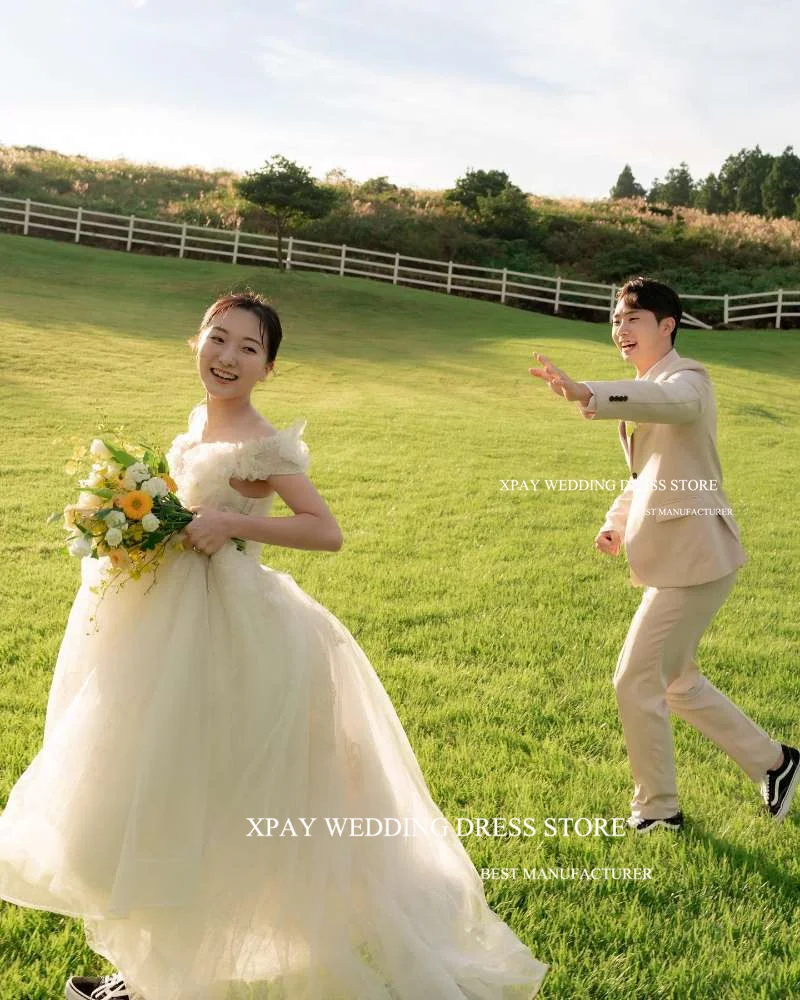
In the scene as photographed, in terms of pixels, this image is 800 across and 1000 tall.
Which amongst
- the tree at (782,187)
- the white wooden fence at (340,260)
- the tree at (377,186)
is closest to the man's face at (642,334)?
the white wooden fence at (340,260)

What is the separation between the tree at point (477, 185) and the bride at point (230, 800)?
3715 centimetres

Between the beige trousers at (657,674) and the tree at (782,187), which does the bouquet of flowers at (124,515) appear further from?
the tree at (782,187)

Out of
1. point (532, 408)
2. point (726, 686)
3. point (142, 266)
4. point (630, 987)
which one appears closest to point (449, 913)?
point (630, 987)

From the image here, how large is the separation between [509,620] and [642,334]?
2.87m

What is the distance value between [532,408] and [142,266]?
17.8 m

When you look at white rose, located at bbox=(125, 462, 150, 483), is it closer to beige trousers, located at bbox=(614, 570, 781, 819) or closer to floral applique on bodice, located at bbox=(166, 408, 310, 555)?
floral applique on bodice, located at bbox=(166, 408, 310, 555)

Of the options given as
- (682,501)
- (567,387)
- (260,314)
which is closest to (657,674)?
(682,501)

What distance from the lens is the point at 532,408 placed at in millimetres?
17516

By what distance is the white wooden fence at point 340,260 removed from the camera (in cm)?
3219

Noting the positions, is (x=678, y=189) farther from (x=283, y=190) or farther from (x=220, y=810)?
(x=220, y=810)

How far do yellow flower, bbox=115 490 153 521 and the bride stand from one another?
0.17 meters

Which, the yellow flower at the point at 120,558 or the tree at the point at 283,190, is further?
the tree at the point at 283,190

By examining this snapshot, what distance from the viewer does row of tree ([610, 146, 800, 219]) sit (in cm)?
5512

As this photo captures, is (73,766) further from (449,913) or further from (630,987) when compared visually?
(630,987)
